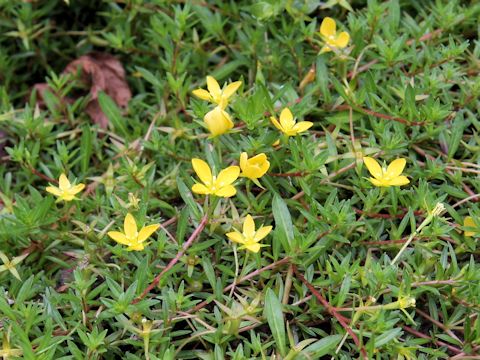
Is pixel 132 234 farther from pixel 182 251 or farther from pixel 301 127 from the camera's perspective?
pixel 301 127

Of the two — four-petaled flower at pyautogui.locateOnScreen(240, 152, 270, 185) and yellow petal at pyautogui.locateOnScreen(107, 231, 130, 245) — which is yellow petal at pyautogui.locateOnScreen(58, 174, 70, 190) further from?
four-petaled flower at pyautogui.locateOnScreen(240, 152, 270, 185)

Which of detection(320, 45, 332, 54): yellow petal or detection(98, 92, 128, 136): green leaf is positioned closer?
detection(320, 45, 332, 54): yellow petal

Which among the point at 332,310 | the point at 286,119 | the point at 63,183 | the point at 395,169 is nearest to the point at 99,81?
the point at 63,183

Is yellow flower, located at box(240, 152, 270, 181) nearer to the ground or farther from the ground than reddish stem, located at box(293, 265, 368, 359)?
farther from the ground

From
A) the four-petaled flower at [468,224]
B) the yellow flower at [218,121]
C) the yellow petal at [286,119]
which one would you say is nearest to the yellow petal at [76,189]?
the yellow flower at [218,121]

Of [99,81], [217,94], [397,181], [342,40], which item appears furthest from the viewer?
[99,81]

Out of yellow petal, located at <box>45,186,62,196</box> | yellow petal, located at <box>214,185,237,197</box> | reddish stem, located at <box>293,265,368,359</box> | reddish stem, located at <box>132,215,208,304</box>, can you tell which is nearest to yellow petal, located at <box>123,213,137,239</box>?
reddish stem, located at <box>132,215,208,304</box>
